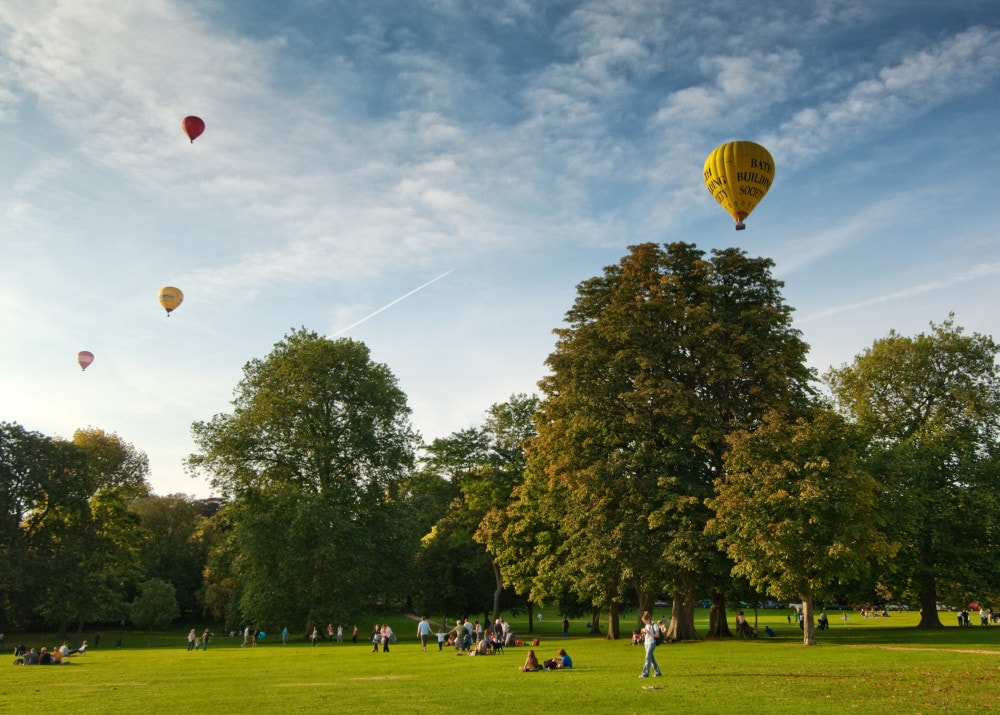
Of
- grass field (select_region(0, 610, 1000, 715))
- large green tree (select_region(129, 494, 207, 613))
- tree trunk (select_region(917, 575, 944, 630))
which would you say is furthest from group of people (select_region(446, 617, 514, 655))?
large green tree (select_region(129, 494, 207, 613))

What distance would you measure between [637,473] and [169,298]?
36302 millimetres

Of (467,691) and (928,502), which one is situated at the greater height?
(928,502)

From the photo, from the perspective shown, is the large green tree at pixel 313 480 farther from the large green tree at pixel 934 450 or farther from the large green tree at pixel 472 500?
the large green tree at pixel 934 450

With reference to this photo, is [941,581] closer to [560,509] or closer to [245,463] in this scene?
[560,509]

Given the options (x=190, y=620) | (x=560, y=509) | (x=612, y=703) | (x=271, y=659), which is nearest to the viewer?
(x=612, y=703)

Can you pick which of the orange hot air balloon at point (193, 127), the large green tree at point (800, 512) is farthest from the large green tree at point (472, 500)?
the orange hot air balloon at point (193, 127)

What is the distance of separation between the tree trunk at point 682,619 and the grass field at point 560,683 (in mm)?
5061

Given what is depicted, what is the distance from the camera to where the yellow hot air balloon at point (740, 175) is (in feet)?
116

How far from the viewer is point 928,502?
44.0 m

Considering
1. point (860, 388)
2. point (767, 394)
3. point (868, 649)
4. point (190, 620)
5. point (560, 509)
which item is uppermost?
point (860, 388)

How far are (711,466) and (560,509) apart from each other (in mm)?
8103

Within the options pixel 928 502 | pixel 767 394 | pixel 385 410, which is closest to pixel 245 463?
pixel 385 410

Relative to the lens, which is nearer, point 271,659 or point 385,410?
point 271,659

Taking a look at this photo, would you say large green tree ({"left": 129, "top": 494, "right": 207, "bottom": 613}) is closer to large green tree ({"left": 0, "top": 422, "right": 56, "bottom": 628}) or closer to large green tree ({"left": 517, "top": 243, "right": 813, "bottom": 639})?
large green tree ({"left": 0, "top": 422, "right": 56, "bottom": 628})
